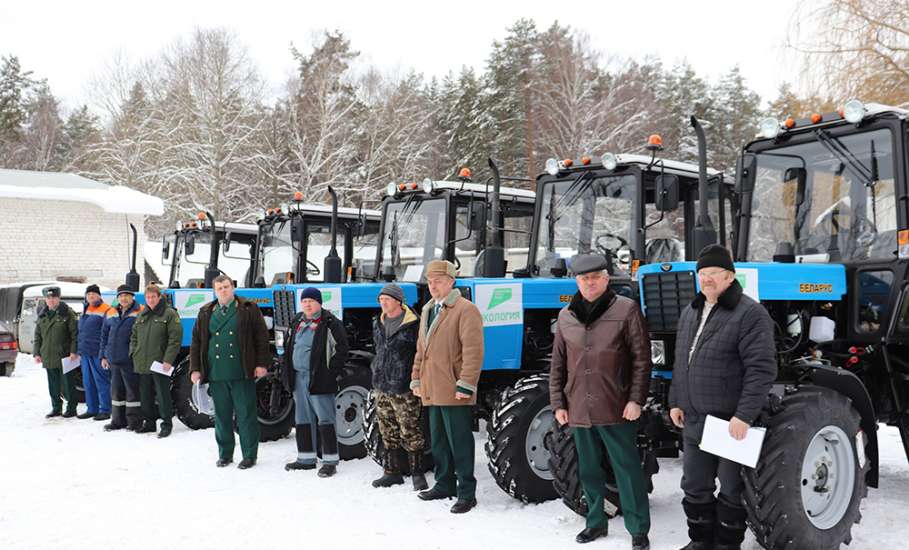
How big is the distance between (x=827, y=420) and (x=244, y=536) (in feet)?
11.5

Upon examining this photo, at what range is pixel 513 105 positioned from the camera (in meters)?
31.2

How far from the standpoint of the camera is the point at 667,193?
6.10 meters

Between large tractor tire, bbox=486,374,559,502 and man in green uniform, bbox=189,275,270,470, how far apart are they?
2.55 metres

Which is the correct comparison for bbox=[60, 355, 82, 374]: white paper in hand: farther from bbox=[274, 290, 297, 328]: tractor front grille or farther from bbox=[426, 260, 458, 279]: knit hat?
bbox=[426, 260, 458, 279]: knit hat

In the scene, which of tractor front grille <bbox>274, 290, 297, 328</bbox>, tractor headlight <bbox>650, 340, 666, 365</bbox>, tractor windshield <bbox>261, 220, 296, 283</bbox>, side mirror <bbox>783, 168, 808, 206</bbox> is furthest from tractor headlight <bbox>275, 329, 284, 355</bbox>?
side mirror <bbox>783, 168, 808, 206</bbox>

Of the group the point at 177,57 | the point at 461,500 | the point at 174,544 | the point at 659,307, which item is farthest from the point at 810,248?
the point at 177,57

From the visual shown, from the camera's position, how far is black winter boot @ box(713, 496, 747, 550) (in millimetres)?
4227

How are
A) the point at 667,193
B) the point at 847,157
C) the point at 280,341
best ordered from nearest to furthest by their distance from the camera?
the point at 847,157 < the point at 667,193 < the point at 280,341

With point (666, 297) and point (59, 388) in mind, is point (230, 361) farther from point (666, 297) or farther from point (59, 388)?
point (59, 388)

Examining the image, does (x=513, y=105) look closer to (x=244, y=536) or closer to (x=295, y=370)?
(x=295, y=370)

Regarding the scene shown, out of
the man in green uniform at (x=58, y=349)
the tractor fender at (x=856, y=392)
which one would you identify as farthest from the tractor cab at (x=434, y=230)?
the man in green uniform at (x=58, y=349)

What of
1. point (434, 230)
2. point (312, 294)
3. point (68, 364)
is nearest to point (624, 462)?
point (312, 294)

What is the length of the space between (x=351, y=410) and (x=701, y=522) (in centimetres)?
393

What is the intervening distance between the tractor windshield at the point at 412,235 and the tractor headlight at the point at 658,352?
3.35m
